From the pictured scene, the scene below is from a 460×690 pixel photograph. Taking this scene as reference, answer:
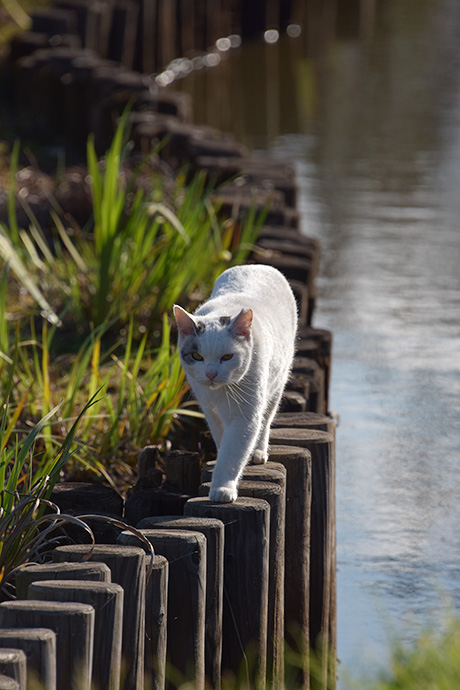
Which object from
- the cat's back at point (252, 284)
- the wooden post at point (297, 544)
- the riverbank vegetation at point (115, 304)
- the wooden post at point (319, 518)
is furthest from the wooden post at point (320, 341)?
the wooden post at point (297, 544)

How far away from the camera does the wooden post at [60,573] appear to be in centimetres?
255

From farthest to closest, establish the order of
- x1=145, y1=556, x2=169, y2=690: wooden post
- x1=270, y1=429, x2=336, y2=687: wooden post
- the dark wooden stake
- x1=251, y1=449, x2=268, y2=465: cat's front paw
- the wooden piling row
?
1. x1=270, y1=429, x2=336, y2=687: wooden post
2. x1=251, y1=449, x2=268, y2=465: cat's front paw
3. x1=145, y1=556, x2=169, y2=690: wooden post
4. the wooden piling row
5. the dark wooden stake

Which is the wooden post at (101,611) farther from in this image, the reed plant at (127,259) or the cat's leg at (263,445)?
the reed plant at (127,259)

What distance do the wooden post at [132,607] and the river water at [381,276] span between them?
1.65 ft

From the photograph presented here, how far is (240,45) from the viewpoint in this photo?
16.5 metres

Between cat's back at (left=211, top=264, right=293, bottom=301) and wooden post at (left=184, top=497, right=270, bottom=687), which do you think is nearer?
wooden post at (left=184, top=497, right=270, bottom=687)

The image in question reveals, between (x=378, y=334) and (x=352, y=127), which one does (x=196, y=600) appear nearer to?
(x=378, y=334)

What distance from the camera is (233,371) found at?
300 cm

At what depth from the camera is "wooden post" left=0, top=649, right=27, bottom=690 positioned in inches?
85.7

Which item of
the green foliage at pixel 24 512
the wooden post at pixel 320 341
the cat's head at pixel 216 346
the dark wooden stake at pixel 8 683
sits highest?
the wooden post at pixel 320 341

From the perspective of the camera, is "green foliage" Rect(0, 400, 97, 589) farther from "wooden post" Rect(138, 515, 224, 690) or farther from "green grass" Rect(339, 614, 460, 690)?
"green grass" Rect(339, 614, 460, 690)

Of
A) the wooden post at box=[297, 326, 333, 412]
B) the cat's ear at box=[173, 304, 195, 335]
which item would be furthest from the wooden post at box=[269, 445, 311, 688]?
the wooden post at box=[297, 326, 333, 412]

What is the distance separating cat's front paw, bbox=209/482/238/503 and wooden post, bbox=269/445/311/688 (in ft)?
1.25

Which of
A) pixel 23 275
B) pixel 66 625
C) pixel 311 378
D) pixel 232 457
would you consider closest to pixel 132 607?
pixel 66 625
